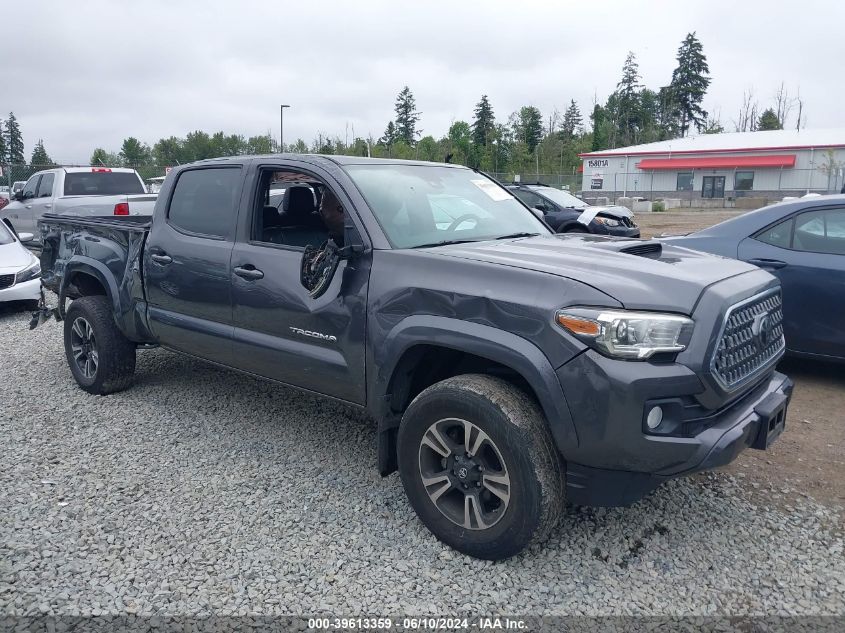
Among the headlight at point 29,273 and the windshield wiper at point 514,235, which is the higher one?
the windshield wiper at point 514,235

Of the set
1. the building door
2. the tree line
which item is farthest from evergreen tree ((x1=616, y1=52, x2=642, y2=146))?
the building door

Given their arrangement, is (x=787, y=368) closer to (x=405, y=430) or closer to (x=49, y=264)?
(x=405, y=430)

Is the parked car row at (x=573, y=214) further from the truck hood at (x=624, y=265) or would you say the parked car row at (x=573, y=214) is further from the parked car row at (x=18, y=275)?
the truck hood at (x=624, y=265)

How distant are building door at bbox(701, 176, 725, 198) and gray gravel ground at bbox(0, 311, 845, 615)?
44.6m

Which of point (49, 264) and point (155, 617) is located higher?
point (49, 264)

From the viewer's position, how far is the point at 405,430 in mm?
3301

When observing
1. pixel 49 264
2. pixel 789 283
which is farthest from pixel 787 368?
pixel 49 264

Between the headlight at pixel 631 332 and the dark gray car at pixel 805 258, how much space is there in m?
3.07

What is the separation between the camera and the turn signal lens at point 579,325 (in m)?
2.76

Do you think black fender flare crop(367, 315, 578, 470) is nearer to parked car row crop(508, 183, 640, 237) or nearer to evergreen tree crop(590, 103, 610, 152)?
parked car row crop(508, 183, 640, 237)

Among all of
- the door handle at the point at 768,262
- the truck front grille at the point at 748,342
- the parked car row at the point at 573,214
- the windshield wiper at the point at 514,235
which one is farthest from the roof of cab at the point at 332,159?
the parked car row at the point at 573,214

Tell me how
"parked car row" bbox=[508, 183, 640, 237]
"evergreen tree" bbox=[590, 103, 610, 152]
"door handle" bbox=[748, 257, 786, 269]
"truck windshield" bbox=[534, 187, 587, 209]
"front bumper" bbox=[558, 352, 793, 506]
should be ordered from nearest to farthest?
"front bumper" bbox=[558, 352, 793, 506], "door handle" bbox=[748, 257, 786, 269], "parked car row" bbox=[508, 183, 640, 237], "truck windshield" bbox=[534, 187, 587, 209], "evergreen tree" bbox=[590, 103, 610, 152]

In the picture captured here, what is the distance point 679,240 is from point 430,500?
3873 millimetres

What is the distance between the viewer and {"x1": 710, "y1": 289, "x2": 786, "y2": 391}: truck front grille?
2902mm
